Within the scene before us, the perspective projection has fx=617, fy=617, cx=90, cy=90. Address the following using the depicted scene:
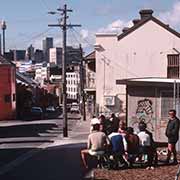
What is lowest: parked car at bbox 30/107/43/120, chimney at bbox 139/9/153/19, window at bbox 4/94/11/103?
parked car at bbox 30/107/43/120

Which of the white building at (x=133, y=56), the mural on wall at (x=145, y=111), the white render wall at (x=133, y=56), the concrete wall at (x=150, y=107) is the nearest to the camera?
the concrete wall at (x=150, y=107)

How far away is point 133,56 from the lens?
153 ft

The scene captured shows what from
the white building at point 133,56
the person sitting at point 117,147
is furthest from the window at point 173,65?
the person sitting at point 117,147

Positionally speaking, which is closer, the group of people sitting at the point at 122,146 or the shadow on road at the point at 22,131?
the group of people sitting at the point at 122,146

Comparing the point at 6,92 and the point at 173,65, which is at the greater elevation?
the point at 173,65

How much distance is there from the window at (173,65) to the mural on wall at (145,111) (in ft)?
63.8

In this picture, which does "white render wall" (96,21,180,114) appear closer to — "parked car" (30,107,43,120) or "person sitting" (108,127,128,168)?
"parked car" (30,107,43,120)

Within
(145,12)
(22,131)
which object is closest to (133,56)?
(145,12)

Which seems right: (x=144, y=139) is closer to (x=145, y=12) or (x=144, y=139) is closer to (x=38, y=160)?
(x=38, y=160)

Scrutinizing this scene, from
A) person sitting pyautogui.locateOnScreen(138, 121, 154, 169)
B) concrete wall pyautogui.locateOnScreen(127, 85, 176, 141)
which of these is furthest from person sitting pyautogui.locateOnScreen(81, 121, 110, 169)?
concrete wall pyautogui.locateOnScreen(127, 85, 176, 141)

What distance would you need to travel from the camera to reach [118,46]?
152 ft

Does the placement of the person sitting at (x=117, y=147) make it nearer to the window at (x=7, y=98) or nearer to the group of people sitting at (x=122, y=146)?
the group of people sitting at (x=122, y=146)

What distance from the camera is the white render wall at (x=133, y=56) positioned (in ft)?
150

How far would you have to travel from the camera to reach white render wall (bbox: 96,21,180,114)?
4569 centimetres
